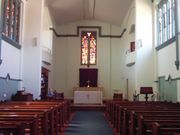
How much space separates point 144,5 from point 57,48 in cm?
801

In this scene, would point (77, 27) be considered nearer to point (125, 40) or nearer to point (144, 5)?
point (125, 40)

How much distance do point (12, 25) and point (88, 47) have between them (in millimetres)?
9347

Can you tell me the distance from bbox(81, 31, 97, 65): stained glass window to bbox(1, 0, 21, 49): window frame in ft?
27.4

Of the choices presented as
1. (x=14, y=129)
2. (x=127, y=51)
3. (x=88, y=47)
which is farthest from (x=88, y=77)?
(x=14, y=129)

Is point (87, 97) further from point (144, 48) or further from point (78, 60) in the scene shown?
point (144, 48)

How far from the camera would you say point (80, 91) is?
17453mm

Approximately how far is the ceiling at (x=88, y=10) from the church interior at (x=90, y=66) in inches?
2.2

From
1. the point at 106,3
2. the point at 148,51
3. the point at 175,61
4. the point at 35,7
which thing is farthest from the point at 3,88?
the point at 106,3

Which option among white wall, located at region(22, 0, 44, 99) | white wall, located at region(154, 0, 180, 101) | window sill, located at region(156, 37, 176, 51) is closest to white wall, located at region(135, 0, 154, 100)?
white wall, located at region(154, 0, 180, 101)

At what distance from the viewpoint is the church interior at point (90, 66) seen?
6132 mm

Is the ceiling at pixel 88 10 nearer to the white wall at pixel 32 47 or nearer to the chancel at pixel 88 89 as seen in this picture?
the white wall at pixel 32 47

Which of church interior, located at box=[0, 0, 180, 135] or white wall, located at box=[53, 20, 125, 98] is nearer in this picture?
church interior, located at box=[0, 0, 180, 135]

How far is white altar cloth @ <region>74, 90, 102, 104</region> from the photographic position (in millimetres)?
17250

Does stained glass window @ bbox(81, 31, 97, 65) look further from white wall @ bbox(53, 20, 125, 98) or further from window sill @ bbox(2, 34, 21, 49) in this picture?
window sill @ bbox(2, 34, 21, 49)
